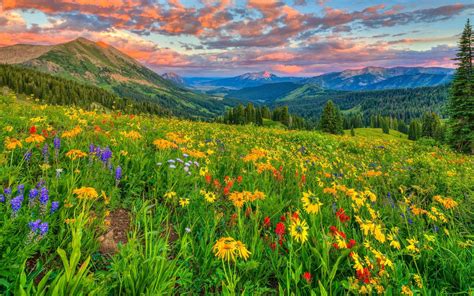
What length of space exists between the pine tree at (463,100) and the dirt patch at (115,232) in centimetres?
4261

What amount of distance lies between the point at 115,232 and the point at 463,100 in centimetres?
4584

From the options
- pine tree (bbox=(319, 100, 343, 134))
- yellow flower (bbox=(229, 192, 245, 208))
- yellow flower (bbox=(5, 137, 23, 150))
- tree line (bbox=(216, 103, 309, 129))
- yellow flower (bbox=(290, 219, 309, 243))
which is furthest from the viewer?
tree line (bbox=(216, 103, 309, 129))

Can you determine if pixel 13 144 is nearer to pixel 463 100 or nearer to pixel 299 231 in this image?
pixel 299 231

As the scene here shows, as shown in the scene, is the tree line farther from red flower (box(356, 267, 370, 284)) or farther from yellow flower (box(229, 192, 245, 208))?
red flower (box(356, 267, 370, 284))

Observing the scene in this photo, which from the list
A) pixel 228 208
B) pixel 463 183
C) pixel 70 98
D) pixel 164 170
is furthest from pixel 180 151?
pixel 70 98

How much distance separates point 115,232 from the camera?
11.8ft

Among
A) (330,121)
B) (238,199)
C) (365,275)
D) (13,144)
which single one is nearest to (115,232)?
(238,199)

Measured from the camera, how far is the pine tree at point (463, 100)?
34.2m

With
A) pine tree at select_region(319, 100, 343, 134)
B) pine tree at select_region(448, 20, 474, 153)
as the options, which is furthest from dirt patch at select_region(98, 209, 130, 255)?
pine tree at select_region(319, 100, 343, 134)

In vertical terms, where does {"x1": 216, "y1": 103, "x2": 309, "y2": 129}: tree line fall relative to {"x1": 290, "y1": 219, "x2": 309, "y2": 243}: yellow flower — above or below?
below

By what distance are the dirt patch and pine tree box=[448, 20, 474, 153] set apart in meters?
42.6

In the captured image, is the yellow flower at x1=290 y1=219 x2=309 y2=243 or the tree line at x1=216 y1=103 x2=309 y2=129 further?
the tree line at x1=216 y1=103 x2=309 y2=129

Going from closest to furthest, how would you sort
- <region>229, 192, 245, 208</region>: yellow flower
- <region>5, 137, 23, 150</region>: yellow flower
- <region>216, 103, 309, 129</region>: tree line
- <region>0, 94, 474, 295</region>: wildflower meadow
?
<region>0, 94, 474, 295</region>: wildflower meadow, <region>229, 192, 245, 208</region>: yellow flower, <region>5, 137, 23, 150</region>: yellow flower, <region>216, 103, 309, 129</region>: tree line

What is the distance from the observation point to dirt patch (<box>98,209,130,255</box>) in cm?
322
